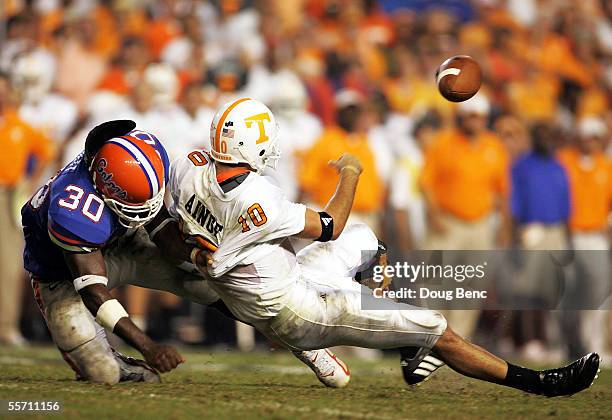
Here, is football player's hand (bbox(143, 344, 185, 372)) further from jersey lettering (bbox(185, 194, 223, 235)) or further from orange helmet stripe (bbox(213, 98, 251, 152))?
orange helmet stripe (bbox(213, 98, 251, 152))

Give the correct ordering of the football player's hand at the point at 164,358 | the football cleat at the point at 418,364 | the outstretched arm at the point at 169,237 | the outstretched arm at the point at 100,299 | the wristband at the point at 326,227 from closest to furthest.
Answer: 1. the football player's hand at the point at 164,358
2. the outstretched arm at the point at 100,299
3. the wristband at the point at 326,227
4. the football cleat at the point at 418,364
5. the outstretched arm at the point at 169,237

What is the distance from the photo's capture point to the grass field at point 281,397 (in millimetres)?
5488

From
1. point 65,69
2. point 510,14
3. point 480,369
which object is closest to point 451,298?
point 480,369

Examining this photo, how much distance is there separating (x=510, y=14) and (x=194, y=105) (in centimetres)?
496

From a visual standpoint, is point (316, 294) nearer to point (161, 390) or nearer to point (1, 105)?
point (161, 390)

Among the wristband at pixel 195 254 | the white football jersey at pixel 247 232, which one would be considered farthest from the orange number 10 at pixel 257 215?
the wristband at pixel 195 254

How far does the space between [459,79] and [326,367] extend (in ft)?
6.59

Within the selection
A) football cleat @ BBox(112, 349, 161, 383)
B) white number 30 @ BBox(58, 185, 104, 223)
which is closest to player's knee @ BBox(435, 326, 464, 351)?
football cleat @ BBox(112, 349, 161, 383)

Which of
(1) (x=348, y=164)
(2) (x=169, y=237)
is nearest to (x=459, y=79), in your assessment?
(1) (x=348, y=164)

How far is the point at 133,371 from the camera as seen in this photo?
660 centimetres

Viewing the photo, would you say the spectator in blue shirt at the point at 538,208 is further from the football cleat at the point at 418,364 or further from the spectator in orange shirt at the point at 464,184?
the football cleat at the point at 418,364

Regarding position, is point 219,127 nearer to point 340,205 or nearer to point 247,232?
point 247,232

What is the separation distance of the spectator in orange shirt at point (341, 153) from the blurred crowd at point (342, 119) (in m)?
0.01

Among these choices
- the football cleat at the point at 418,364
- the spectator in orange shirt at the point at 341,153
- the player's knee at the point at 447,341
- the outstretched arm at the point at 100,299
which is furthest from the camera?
the spectator in orange shirt at the point at 341,153
